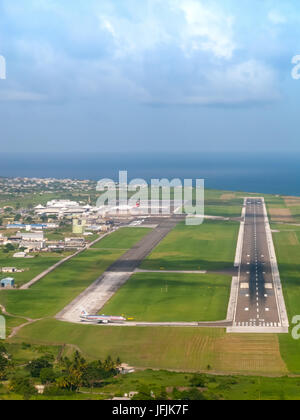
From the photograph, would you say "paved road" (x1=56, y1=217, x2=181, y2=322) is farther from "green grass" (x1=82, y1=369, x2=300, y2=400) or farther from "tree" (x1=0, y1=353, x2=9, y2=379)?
"green grass" (x1=82, y1=369, x2=300, y2=400)

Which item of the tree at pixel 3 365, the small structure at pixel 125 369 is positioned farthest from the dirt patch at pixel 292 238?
the tree at pixel 3 365

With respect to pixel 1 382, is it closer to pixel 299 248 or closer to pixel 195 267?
pixel 195 267

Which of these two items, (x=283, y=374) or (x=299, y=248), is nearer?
(x=283, y=374)

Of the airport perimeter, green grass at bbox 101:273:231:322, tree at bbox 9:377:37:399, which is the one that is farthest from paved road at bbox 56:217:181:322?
tree at bbox 9:377:37:399

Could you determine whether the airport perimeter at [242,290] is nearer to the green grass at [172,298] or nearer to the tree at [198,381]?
the green grass at [172,298]
